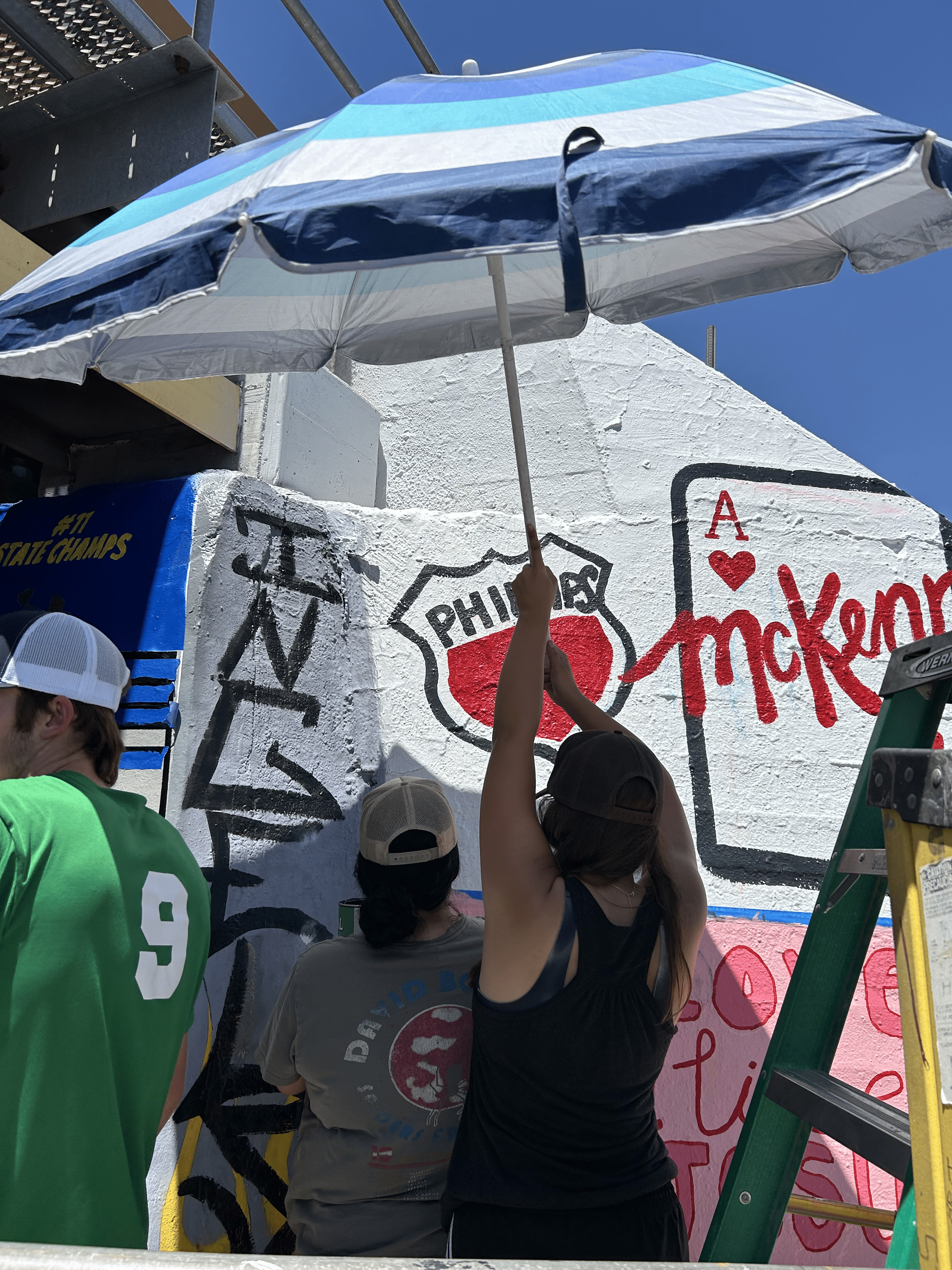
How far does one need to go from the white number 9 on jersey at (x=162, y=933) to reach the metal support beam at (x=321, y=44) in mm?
3598

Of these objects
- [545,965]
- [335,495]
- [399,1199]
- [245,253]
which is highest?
[335,495]

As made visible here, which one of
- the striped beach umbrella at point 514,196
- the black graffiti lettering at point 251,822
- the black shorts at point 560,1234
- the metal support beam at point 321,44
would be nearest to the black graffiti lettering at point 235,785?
the black graffiti lettering at point 251,822

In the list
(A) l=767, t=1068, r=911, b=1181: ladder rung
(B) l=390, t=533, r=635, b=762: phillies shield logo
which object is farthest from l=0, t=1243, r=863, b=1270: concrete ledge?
(B) l=390, t=533, r=635, b=762: phillies shield logo

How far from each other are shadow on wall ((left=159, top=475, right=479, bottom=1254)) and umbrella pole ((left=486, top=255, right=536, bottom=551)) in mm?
1327

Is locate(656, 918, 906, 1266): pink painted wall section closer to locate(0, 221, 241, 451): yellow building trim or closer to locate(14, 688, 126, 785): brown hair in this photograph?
locate(14, 688, 126, 785): brown hair

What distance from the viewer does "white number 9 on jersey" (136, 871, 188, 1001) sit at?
5.46ft

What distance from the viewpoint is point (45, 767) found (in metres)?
1.73

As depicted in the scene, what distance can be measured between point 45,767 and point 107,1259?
1.03 meters

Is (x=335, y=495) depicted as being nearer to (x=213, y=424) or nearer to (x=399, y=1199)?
(x=213, y=424)

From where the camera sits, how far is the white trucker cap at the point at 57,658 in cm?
175

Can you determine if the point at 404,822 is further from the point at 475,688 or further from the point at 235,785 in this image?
the point at 475,688

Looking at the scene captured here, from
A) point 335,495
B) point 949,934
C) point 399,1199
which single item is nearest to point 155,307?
point 949,934

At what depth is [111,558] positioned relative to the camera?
10.5 ft

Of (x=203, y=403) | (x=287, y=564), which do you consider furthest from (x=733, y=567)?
(x=203, y=403)
